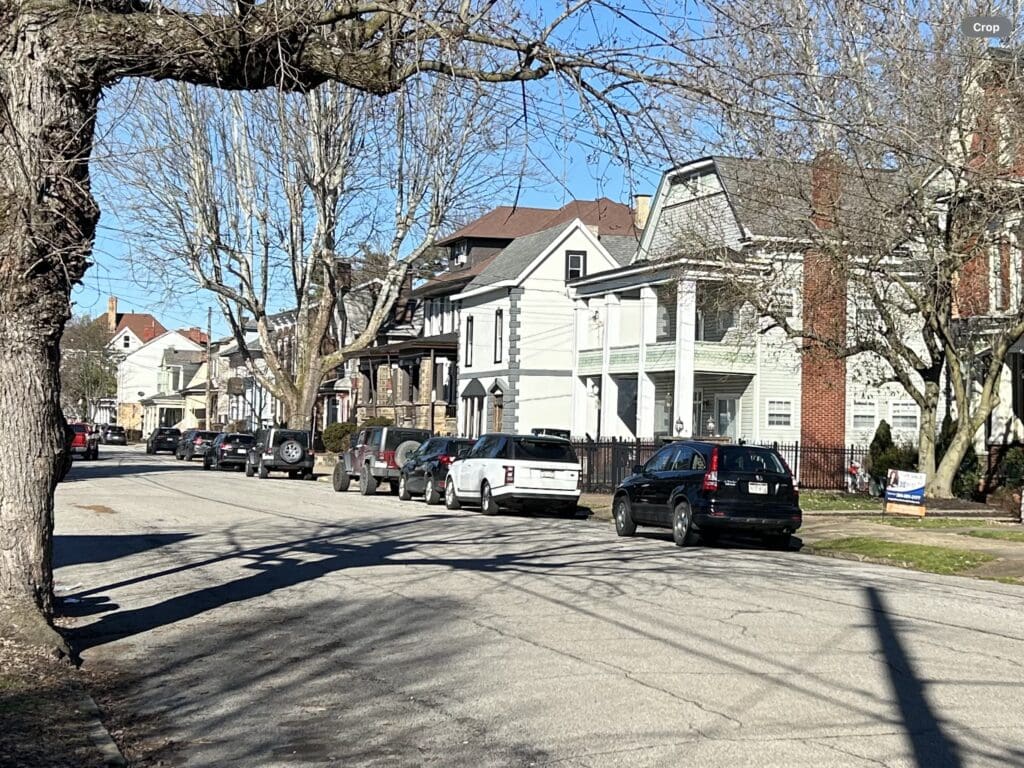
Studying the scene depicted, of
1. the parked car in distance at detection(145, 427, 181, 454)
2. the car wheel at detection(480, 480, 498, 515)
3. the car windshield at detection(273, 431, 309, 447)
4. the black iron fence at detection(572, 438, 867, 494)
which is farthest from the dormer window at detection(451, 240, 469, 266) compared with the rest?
the car wheel at detection(480, 480, 498, 515)

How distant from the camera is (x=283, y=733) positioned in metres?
7.88

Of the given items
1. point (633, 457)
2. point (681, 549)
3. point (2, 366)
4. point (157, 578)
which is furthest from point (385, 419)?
point (2, 366)

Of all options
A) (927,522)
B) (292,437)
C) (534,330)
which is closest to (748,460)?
(927,522)

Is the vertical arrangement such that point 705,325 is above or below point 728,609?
above

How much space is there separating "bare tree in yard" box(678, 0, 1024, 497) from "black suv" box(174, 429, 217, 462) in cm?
3796

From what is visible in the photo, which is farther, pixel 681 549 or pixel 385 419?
pixel 385 419

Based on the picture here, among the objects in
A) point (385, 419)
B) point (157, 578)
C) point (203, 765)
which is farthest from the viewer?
point (385, 419)

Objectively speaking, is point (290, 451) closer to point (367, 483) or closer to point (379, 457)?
point (367, 483)

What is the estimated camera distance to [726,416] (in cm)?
4447

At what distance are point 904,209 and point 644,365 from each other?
17704 millimetres

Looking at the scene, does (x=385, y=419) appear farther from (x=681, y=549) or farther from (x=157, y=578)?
(x=157, y=578)

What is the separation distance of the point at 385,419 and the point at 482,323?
8.13 m

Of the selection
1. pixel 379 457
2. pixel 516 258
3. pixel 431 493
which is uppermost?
pixel 516 258

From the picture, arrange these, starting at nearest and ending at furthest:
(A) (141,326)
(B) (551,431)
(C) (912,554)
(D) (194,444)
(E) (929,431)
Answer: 1. (C) (912,554)
2. (E) (929,431)
3. (B) (551,431)
4. (D) (194,444)
5. (A) (141,326)
